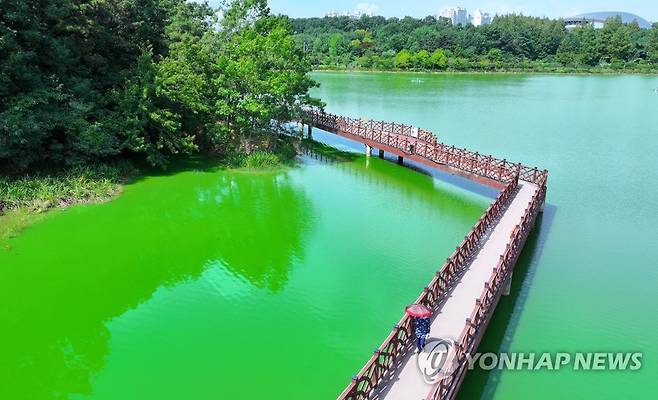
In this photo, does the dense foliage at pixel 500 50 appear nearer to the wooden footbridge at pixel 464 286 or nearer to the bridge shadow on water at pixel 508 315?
the wooden footbridge at pixel 464 286

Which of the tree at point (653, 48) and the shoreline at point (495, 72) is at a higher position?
the tree at point (653, 48)

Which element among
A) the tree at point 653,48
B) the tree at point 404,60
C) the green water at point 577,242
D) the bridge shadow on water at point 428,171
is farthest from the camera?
the tree at point 653,48

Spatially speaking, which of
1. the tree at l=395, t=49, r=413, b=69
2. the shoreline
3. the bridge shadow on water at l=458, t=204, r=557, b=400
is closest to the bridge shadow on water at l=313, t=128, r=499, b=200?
the bridge shadow on water at l=458, t=204, r=557, b=400

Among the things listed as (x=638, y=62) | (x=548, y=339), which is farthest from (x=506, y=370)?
(x=638, y=62)

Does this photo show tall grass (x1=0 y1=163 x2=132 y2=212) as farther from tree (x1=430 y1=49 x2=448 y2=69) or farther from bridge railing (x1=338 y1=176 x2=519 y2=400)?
tree (x1=430 y1=49 x2=448 y2=69)

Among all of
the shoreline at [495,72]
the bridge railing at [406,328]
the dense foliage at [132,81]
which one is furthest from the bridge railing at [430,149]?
the shoreline at [495,72]

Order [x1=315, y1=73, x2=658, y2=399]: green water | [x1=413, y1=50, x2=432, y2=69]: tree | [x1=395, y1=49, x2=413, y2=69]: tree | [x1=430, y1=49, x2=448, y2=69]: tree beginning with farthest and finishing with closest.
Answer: [x1=395, y1=49, x2=413, y2=69]: tree < [x1=413, y1=50, x2=432, y2=69]: tree < [x1=430, y1=49, x2=448, y2=69]: tree < [x1=315, y1=73, x2=658, y2=399]: green water

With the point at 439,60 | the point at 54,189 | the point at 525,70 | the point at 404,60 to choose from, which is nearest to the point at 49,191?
the point at 54,189

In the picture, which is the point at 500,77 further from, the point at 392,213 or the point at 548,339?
the point at 548,339
